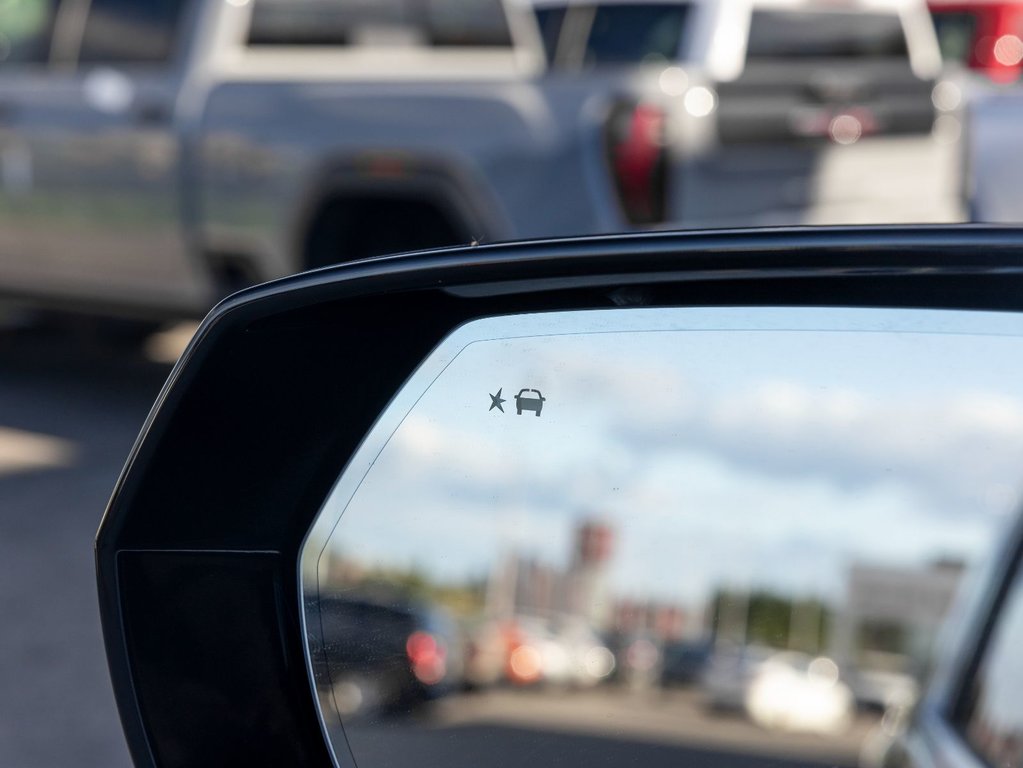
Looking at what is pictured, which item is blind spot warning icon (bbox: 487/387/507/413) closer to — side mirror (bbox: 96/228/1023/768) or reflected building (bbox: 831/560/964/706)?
side mirror (bbox: 96/228/1023/768)

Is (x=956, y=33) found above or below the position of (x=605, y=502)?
above

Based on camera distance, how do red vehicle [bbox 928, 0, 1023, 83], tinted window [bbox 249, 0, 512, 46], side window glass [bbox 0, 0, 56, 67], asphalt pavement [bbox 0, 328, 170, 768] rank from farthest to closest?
red vehicle [bbox 928, 0, 1023, 83] < side window glass [bbox 0, 0, 56, 67] < tinted window [bbox 249, 0, 512, 46] < asphalt pavement [bbox 0, 328, 170, 768]

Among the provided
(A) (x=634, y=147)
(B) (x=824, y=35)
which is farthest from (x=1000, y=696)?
(B) (x=824, y=35)

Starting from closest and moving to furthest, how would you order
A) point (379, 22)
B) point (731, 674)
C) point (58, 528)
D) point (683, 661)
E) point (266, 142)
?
point (683, 661) < point (731, 674) < point (58, 528) < point (266, 142) < point (379, 22)

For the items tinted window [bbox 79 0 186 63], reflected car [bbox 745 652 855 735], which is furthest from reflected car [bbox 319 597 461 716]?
tinted window [bbox 79 0 186 63]

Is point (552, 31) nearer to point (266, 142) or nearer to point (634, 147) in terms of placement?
point (266, 142)

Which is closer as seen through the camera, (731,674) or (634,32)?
(731,674)

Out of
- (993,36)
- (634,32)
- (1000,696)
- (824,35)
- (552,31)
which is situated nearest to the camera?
(1000,696)
